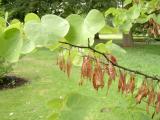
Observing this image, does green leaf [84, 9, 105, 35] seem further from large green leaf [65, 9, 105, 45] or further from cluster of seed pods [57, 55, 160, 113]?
cluster of seed pods [57, 55, 160, 113]

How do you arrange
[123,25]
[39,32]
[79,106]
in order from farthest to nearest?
[123,25] < [79,106] < [39,32]

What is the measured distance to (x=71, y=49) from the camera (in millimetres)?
1091

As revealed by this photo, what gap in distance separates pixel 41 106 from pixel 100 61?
5971 millimetres

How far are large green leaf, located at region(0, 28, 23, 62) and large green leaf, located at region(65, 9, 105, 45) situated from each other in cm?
12

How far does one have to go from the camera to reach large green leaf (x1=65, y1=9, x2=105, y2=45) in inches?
31.7

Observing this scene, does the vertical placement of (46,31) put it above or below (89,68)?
above

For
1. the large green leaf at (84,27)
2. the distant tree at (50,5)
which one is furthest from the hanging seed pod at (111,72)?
the distant tree at (50,5)

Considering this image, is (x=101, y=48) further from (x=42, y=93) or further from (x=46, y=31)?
(x=42, y=93)

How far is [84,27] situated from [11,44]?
0.17m

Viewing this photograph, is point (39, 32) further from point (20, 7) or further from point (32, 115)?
point (20, 7)

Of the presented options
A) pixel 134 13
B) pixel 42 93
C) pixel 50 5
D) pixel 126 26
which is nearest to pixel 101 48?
pixel 126 26

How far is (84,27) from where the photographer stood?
2.66 feet

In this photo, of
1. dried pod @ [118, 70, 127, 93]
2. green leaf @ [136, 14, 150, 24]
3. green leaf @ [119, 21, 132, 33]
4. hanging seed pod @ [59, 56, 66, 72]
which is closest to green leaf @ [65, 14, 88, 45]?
hanging seed pod @ [59, 56, 66, 72]

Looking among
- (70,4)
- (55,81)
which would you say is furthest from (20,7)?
(55,81)
